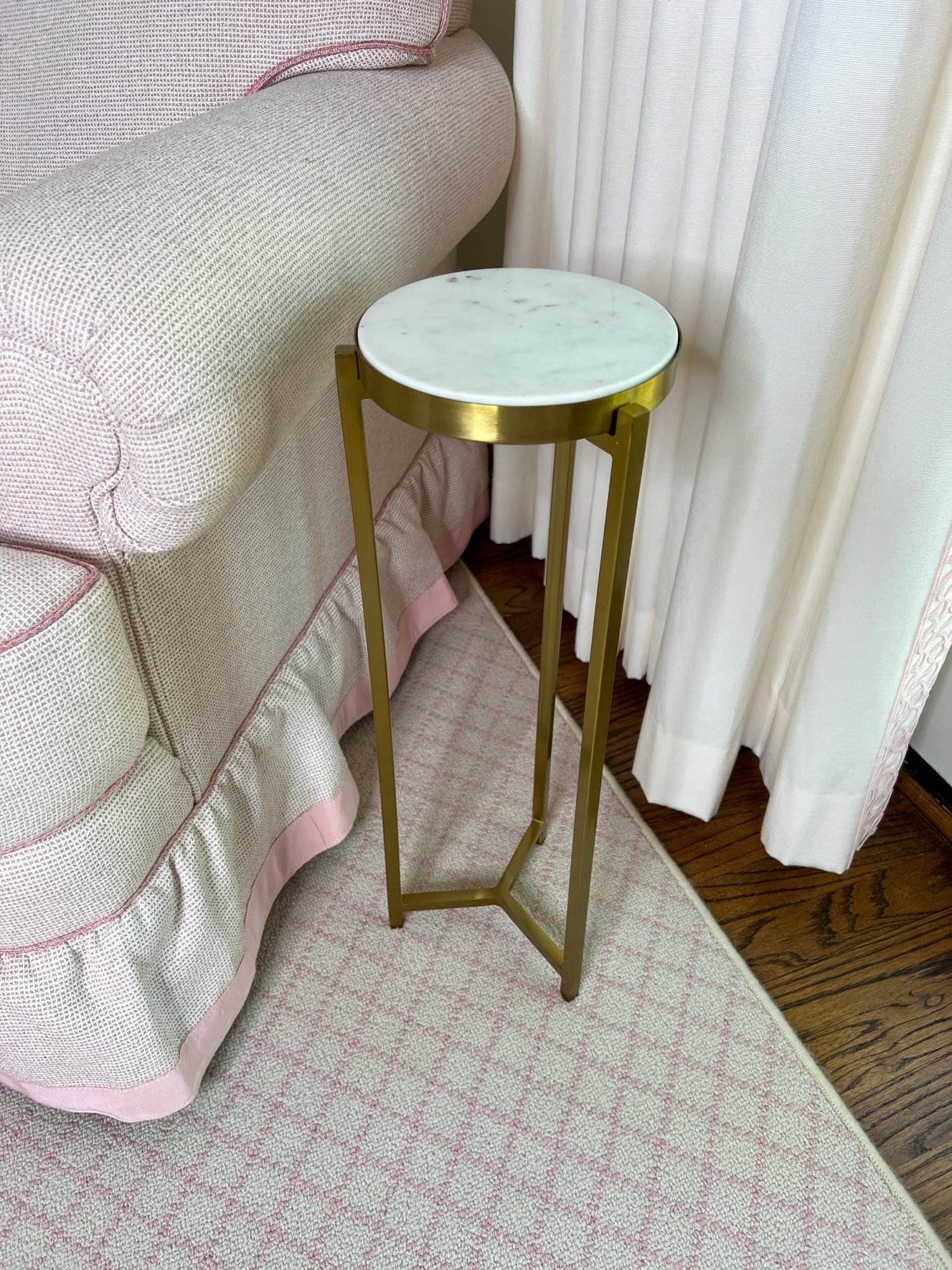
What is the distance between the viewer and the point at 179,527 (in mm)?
667

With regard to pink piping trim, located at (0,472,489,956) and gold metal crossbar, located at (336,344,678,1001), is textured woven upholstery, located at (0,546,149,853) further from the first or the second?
gold metal crossbar, located at (336,344,678,1001)

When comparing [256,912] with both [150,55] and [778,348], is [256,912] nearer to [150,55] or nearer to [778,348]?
[778,348]

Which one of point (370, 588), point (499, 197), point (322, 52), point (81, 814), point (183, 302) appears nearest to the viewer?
point (183, 302)

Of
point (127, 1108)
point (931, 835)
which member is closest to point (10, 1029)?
point (127, 1108)

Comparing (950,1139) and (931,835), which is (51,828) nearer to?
(950,1139)

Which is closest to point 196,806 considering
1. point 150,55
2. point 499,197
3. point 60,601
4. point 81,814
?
point 81,814

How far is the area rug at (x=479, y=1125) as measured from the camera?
81 centimetres

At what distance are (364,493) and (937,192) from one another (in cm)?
50

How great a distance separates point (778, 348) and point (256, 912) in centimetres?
71

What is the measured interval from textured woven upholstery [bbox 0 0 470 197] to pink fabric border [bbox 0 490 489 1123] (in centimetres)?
63

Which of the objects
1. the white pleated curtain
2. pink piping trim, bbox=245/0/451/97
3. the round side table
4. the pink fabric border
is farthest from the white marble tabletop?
the pink fabric border

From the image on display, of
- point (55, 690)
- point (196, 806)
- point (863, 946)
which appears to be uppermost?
point (55, 690)

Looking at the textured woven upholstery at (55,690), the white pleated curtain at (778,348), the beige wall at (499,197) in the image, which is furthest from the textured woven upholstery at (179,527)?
the beige wall at (499,197)

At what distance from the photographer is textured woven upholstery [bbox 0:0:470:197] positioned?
0.93 metres
